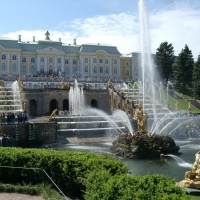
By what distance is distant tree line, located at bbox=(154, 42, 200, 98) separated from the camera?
55906 millimetres

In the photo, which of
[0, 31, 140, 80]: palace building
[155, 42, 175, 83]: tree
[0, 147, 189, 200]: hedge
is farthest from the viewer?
[0, 31, 140, 80]: palace building

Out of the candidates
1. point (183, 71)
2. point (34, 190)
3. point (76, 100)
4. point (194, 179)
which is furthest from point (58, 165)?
point (183, 71)

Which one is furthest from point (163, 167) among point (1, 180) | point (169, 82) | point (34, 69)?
point (34, 69)

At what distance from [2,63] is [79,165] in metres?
60.0

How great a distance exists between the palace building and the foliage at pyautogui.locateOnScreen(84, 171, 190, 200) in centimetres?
5959

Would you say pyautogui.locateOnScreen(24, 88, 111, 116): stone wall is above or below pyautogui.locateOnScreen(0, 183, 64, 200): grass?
above

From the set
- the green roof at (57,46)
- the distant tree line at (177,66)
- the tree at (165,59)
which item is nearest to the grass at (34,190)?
the distant tree line at (177,66)

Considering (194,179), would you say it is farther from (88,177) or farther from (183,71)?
(183,71)

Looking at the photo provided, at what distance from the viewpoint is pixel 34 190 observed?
895cm

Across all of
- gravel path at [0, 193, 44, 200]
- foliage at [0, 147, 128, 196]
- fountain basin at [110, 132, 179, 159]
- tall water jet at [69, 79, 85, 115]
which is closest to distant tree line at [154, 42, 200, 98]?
tall water jet at [69, 79, 85, 115]

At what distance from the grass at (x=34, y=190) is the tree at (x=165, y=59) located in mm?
54367

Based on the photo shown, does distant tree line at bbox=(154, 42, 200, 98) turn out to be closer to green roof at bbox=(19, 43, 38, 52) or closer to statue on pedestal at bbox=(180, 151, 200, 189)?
green roof at bbox=(19, 43, 38, 52)

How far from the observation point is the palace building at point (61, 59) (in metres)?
64.1

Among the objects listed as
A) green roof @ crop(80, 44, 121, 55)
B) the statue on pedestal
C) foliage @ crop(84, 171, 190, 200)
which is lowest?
the statue on pedestal
